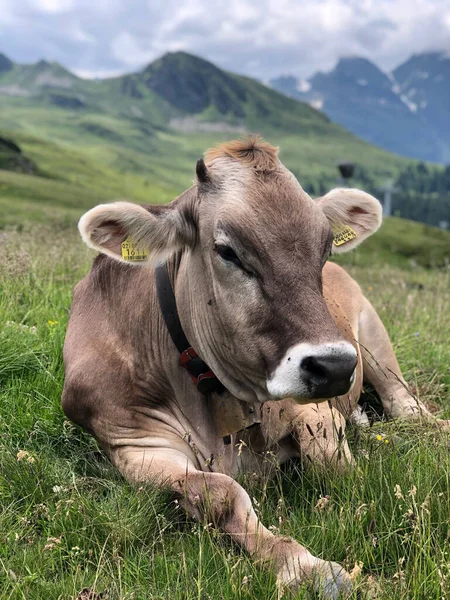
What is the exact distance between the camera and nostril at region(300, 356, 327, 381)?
3.51 m

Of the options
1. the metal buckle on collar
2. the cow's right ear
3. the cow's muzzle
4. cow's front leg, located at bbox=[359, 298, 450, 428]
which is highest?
the cow's right ear

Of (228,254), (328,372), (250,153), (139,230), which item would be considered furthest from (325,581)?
(250,153)

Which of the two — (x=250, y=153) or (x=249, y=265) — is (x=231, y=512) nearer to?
(x=249, y=265)

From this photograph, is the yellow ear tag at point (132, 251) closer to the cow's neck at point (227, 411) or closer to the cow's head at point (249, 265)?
the cow's head at point (249, 265)

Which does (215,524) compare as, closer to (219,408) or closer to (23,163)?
(219,408)

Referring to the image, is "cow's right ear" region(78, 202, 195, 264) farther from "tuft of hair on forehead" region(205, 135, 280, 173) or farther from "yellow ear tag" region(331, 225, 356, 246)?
"yellow ear tag" region(331, 225, 356, 246)

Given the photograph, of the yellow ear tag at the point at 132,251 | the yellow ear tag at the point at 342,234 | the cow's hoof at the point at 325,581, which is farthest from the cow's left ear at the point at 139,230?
the cow's hoof at the point at 325,581

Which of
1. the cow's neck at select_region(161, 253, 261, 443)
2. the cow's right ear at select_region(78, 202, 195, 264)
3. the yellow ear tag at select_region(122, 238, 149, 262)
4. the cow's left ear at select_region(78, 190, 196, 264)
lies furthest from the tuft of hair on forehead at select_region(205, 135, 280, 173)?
the cow's neck at select_region(161, 253, 261, 443)

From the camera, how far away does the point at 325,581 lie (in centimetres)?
313

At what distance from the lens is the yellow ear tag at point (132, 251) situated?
15.2 feet

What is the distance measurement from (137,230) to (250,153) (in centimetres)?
98

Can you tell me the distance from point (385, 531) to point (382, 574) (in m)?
0.37

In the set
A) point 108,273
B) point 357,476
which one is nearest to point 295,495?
point 357,476

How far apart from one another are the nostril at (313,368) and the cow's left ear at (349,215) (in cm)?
179
